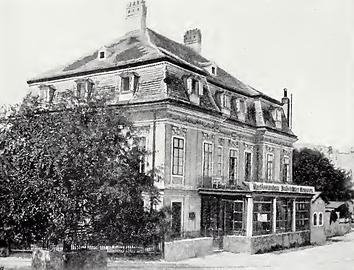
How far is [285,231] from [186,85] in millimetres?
9152

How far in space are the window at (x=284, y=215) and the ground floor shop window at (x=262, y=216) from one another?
3.47 feet

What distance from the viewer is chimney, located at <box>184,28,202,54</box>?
29531mm

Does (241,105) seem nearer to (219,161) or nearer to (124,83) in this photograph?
(219,161)

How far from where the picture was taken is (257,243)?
70.6 feet

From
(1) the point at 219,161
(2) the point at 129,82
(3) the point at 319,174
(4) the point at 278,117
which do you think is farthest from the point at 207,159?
(3) the point at 319,174

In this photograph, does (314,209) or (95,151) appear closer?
(95,151)

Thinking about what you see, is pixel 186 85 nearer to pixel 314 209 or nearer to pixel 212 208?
pixel 212 208

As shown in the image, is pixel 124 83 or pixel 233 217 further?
pixel 233 217

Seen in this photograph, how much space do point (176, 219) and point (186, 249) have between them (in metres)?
2.51

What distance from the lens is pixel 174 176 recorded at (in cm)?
2028

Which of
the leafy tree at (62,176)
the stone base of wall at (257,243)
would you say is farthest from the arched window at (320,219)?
the leafy tree at (62,176)

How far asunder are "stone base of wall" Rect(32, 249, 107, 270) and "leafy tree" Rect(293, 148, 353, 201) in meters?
25.9

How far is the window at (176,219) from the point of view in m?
20.3

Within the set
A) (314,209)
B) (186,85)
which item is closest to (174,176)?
(186,85)
